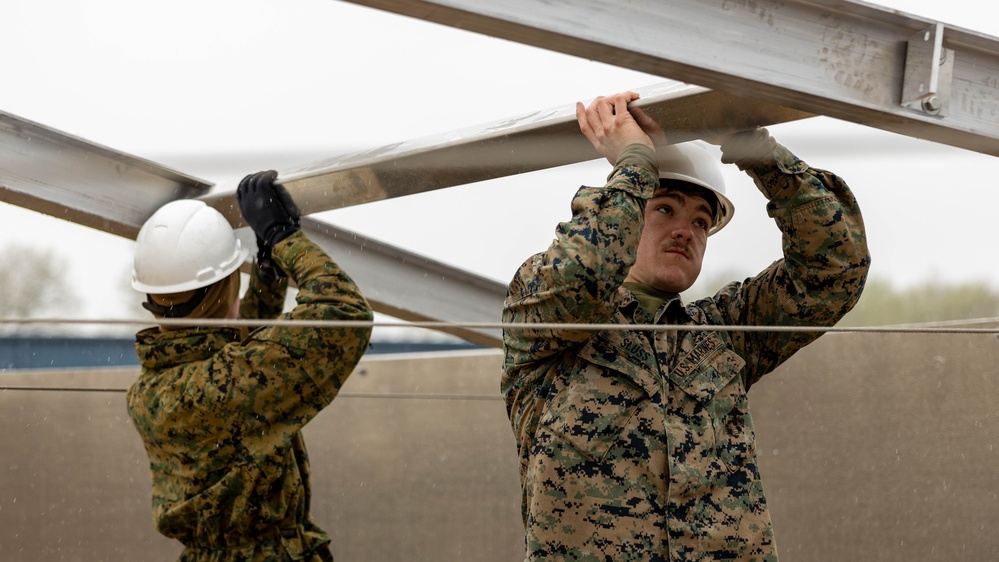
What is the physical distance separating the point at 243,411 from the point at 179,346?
0.28 metres

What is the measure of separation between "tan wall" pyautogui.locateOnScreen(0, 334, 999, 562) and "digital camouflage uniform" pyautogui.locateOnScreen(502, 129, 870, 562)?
177 centimetres

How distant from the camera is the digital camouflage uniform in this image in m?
2.14

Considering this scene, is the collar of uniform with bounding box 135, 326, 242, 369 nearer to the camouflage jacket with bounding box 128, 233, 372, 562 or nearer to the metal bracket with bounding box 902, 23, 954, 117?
the camouflage jacket with bounding box 128, 233, 372, 562

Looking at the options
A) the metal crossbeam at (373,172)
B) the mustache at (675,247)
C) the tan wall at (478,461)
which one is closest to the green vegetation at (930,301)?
the tan wall at (478,461)

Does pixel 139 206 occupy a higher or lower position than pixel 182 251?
higher

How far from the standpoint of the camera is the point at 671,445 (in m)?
2.16

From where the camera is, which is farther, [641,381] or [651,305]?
[651,305]

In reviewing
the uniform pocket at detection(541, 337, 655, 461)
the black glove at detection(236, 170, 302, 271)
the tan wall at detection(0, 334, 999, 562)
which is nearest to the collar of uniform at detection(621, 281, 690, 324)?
the uniform pocket at detection(541, 337, 655, 461)

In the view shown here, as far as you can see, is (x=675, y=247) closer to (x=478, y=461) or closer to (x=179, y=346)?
(x=179, y=346)

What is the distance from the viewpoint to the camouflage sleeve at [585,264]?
2.13 metres

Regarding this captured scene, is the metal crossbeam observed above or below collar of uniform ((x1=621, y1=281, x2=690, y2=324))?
above

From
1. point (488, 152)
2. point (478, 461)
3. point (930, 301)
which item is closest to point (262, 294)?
point (488, 152)

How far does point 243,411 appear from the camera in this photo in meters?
2.69

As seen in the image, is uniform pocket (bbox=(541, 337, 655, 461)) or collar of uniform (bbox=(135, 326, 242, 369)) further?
collar of uniform (bbox=(135, 326, 242, 369))
